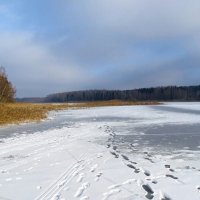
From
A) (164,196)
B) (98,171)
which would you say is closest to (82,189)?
(164,196)

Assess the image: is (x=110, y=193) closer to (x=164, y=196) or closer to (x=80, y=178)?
(x=164, y=196)

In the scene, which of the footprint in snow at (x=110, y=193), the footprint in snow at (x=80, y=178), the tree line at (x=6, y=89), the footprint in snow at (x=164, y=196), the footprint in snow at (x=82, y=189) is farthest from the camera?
the tree line at (x=6, y=89)

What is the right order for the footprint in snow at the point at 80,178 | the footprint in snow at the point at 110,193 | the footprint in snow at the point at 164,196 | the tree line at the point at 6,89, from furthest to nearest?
the tree line at the point at 6,89, the footprint in snow at the point at 80,178, the footprint in snow at the point at 110,193, the footprint in snow at the point at 164,196

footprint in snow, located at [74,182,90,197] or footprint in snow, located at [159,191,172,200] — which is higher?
footprint in snow, located at [159,191,172,200]

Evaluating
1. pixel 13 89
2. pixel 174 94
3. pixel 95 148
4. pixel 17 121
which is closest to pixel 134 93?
pixel 174 94

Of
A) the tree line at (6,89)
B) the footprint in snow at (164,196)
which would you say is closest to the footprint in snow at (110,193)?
the footprint in snow at (164,196)

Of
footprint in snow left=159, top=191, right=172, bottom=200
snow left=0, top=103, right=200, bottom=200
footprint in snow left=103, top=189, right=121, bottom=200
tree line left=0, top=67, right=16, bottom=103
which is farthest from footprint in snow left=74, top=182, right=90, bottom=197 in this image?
tree line left=0, top=67, right=16, bottom=103

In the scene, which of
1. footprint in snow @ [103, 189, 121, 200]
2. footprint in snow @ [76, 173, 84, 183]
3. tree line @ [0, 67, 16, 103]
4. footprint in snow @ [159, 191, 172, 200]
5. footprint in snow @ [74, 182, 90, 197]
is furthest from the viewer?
tree line @ [0, 67, 16, 103]

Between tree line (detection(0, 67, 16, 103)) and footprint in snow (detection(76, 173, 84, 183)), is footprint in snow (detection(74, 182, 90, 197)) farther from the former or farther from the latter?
tree line (detection(0, 67, 16, 103))

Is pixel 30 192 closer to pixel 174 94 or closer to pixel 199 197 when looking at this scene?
pixel 199 197

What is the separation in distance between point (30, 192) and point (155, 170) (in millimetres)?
3069

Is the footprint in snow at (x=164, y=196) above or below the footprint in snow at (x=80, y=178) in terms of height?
above

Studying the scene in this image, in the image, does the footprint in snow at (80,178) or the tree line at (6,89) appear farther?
the tree line at (6,89)

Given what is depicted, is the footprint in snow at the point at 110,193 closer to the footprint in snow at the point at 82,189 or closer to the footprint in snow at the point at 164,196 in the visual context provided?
the footprint in snow at the point at 82,189
